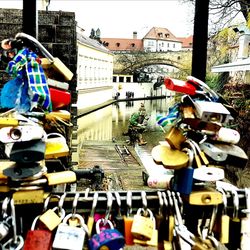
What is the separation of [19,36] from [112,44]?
65.8 m

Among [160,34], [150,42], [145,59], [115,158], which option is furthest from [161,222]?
[160,34]

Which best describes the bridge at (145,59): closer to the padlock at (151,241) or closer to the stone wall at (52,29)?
the stone wall at (52,29)

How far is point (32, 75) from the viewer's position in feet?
2.93

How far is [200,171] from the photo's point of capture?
0.88 m

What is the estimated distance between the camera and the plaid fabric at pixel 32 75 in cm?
89

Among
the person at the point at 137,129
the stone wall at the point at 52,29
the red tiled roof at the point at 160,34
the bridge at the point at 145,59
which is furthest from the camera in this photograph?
the red tiled roof at the point at 160,34

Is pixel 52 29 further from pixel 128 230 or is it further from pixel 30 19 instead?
pixel 128 230

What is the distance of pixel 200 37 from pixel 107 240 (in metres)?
0.59

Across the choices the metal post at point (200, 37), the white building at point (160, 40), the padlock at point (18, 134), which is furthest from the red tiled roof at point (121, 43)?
the padlock at point (18, 134)

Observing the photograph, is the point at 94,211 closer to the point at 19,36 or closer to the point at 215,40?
the point at 19,36

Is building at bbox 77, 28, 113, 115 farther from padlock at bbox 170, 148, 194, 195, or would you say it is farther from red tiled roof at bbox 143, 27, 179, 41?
red tiled roof at bbox 143, 27, 179, 41

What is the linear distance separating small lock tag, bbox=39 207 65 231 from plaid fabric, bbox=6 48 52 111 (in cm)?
26

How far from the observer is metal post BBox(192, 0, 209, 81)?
101 cm

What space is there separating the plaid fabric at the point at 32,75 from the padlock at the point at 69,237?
11.8 inches
